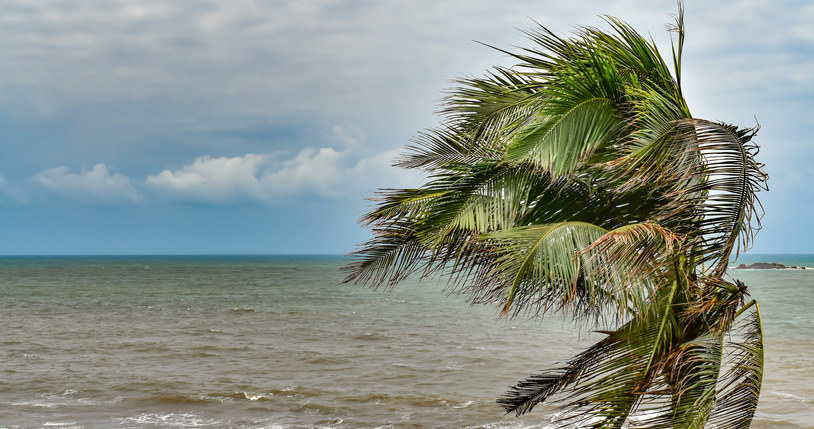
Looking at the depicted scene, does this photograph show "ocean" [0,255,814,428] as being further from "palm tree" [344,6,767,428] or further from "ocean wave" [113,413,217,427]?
"palm tree" [344,6,767,428]

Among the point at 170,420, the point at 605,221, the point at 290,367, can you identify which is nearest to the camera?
the point at 605,221

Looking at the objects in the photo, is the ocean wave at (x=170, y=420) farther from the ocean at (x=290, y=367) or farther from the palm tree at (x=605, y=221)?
the palm tree at (x=605, y=221)

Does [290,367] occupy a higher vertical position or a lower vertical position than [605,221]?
lower

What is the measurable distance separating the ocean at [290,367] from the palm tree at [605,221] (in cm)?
→ 582

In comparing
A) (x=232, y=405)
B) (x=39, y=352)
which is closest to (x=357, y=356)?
(x=232, y=405)

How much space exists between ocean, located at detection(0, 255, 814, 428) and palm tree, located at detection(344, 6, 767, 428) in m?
5.82

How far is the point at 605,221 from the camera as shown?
506 cm

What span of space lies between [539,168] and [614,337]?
4.72 feet

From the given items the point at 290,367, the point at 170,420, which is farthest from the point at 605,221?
the point at 290,367

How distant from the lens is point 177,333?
21703 mm

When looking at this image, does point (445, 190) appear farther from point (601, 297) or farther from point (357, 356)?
point (357, 356)

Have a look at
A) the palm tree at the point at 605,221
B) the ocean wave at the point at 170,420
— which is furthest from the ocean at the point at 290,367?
the palm tree at the point at 605,221

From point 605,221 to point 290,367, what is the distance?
39.7 feet

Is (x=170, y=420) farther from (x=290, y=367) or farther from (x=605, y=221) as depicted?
(x=605, y=221)
